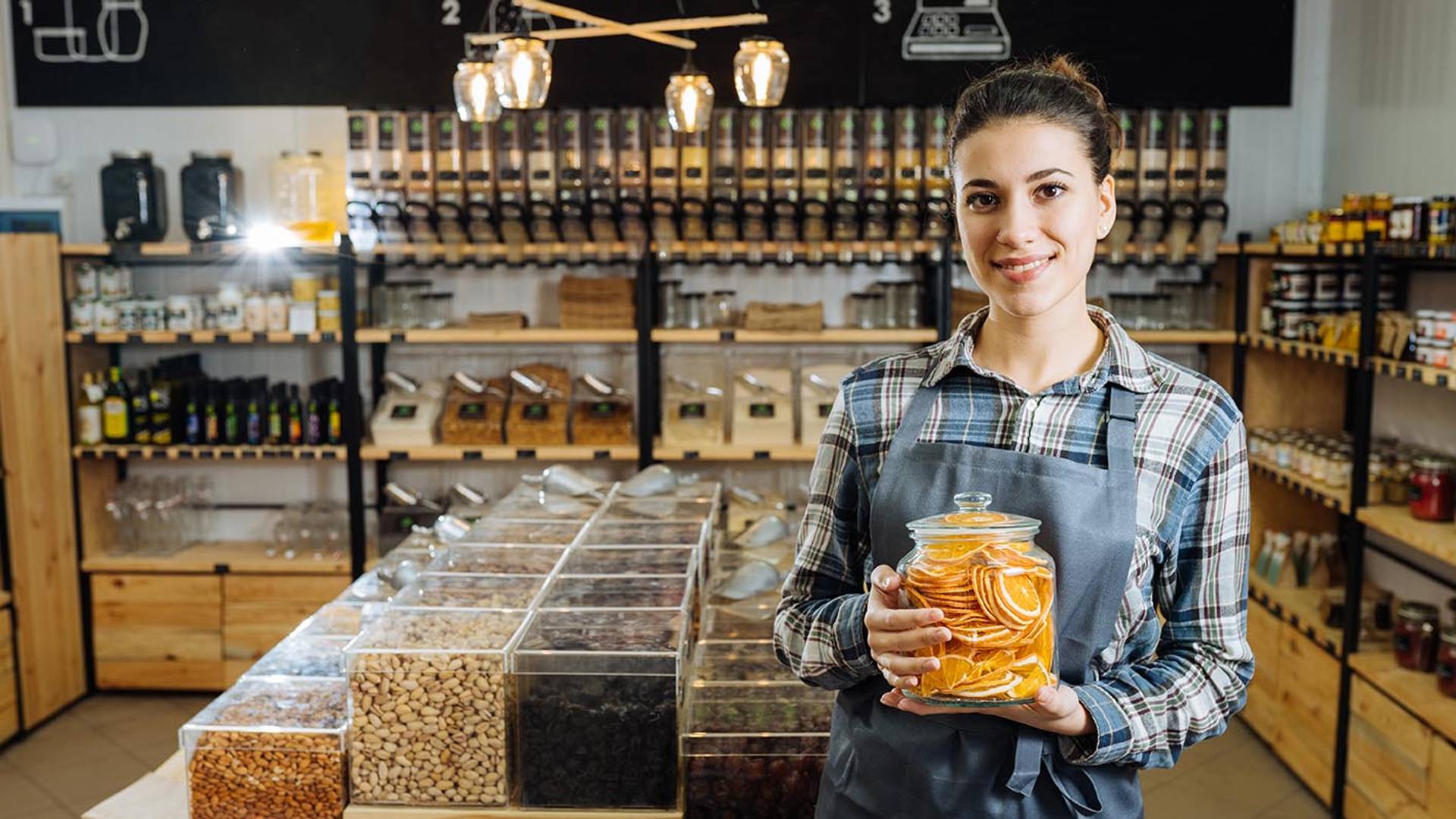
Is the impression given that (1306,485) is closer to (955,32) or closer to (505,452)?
(955,32)

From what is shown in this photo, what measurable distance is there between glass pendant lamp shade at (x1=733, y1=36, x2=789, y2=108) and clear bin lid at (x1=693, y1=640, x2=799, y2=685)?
128cm

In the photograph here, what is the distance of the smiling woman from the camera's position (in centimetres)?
127

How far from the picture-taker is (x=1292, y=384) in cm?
474

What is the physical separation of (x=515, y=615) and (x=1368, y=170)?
3646 millimetres

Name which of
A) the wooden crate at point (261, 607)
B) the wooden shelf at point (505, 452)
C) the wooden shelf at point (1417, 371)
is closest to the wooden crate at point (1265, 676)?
the wooden shelf at point (1417, 371)

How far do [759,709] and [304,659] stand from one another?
0.95 metres

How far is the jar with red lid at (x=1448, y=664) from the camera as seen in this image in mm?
3393

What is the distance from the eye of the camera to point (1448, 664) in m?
3.41

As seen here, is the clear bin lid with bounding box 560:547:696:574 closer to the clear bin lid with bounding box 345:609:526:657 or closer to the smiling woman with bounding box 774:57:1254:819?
the clear bin lid with bounding box 345:609:526:657

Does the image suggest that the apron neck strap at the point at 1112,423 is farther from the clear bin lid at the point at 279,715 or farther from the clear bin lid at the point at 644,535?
the clear bin lid at the point at 644,535

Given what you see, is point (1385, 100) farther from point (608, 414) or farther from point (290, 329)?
point (290, 329)

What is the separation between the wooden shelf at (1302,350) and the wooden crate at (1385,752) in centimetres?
93

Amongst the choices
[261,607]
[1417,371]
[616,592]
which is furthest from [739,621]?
[261,607]

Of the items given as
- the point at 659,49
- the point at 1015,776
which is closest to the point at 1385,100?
the point at 659,49
